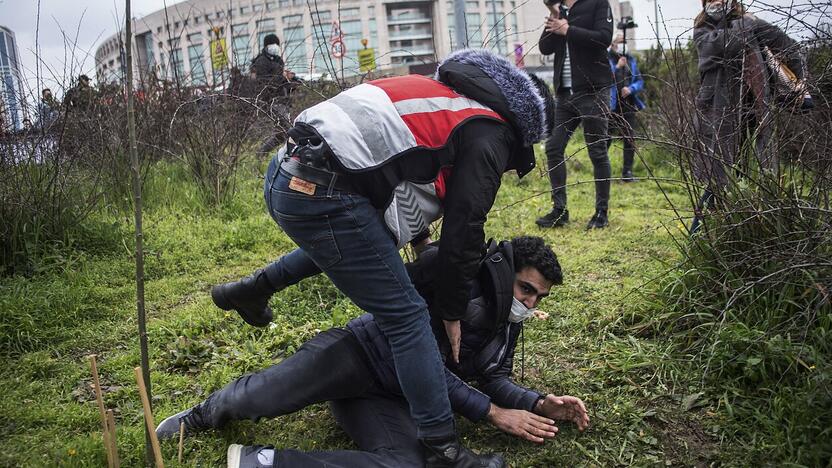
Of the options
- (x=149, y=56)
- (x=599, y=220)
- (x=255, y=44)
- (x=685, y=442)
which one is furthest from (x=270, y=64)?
(x=685, y=442)

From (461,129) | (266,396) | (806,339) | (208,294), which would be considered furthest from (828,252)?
(208,294)

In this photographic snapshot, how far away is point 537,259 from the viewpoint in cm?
246

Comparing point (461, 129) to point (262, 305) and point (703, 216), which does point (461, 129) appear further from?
point (703, 216)

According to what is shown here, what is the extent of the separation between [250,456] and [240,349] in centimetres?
111

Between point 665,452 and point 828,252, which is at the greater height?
point 828,252

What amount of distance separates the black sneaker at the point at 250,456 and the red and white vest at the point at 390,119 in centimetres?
81

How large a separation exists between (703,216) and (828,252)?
600 mm

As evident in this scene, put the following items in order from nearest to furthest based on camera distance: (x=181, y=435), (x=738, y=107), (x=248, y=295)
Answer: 1. (x=181, y=435)
2. (x=248, y=295)
3. (x=738, y=107)

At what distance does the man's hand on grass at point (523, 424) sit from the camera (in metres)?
2.32

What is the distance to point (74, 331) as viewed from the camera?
3344 mm

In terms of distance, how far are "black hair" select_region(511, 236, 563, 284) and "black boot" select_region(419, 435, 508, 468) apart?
0.70 meters

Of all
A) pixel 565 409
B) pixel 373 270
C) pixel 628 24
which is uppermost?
pixel 628 24

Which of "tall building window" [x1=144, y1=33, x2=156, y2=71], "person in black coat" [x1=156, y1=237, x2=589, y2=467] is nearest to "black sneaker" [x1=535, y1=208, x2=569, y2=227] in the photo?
"person in black coat" [x1=156, y1=237, x2=589, y2=467]

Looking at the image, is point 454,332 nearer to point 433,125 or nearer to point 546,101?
point 433,125
